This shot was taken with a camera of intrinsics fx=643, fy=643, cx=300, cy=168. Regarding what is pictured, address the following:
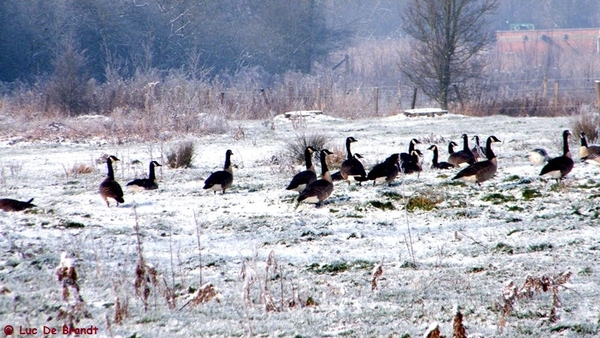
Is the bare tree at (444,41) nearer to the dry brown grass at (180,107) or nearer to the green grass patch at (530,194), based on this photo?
the dry brown grass at (180,107)

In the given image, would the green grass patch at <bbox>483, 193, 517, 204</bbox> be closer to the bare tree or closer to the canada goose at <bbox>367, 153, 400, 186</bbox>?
the canada goose at <bbox>367, 153, 400, 186</bbox>

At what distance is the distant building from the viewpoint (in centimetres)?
7256

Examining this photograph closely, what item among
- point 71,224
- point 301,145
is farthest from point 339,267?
point 301,145

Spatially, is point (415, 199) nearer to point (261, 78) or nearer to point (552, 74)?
point (261, 78)

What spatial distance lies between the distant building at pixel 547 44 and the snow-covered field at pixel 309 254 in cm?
6476

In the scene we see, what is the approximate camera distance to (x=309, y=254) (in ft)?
22.8

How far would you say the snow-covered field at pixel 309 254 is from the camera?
4691mm

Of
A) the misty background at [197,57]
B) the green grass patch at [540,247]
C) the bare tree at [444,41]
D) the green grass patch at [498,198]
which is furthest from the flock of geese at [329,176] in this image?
the bare tree at [444,41]

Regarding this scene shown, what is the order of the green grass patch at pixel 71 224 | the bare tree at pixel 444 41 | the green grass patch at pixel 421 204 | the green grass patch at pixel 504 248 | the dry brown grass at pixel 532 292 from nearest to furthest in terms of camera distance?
the dry brown grass at pixel 532 292
the green grass patch at pixel 504 248
the green grass patch at pixel 71 224
the green grass patch at pixel 421 204
the bare tree at pixel 444 41

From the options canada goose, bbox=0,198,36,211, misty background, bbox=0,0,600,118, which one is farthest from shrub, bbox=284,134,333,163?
misty background, bbox=0,0,600,118

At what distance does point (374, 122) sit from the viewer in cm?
2691

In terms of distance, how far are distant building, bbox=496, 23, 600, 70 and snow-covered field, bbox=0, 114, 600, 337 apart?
64.8 metres

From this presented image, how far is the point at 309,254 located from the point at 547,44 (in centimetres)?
7703

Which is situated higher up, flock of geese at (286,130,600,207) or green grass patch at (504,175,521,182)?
flock of geese at (286,130,600,207)
